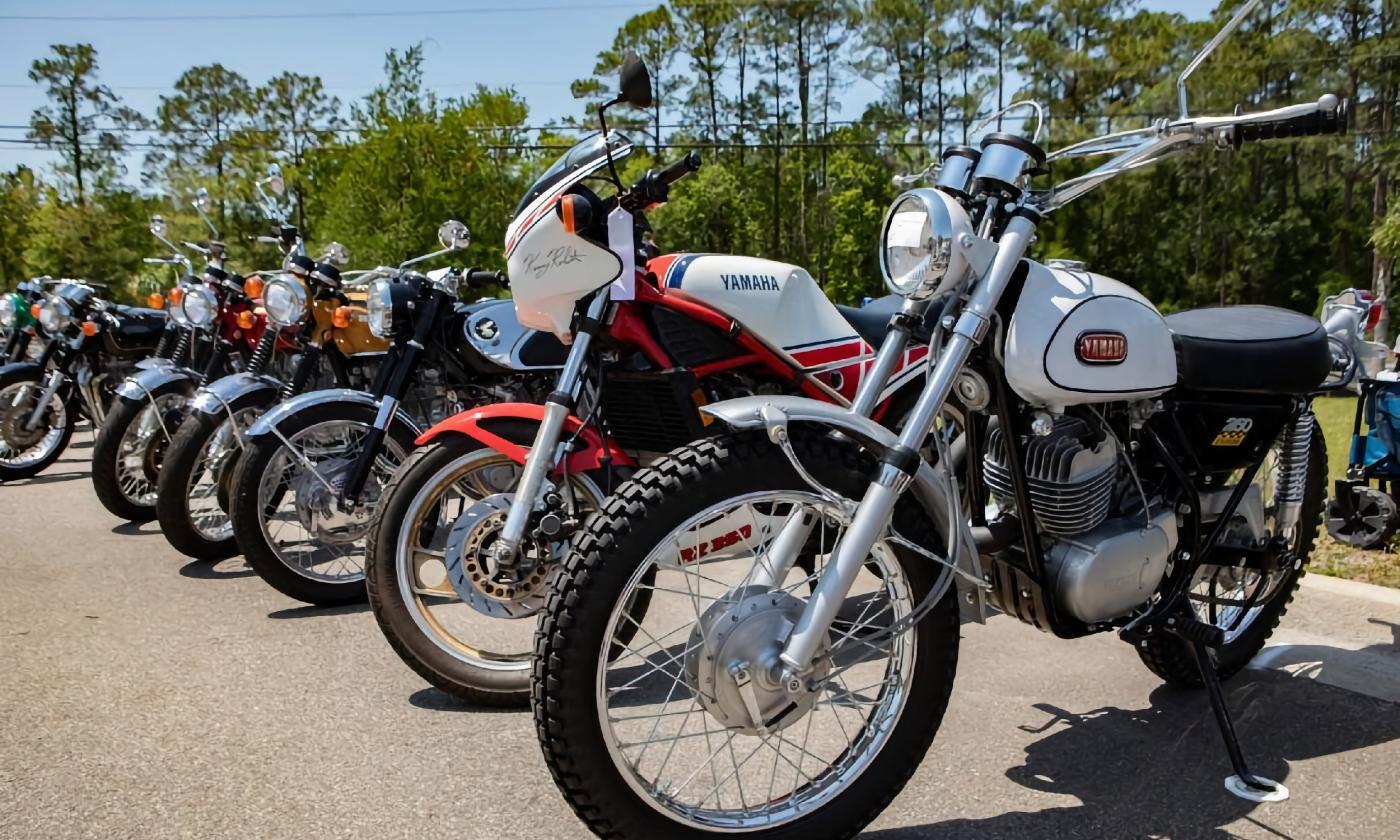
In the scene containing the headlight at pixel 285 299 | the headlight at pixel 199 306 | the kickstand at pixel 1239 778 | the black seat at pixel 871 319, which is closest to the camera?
the kickstand at pixel 1239 778

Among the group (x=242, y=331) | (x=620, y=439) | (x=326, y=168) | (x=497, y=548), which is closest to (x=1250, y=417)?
(x=620, y=439)

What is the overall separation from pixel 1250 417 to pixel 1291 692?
91 centimetres

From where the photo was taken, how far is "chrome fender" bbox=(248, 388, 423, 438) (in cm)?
406

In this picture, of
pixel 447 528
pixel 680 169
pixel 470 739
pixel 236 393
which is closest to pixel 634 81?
pixel 680 169

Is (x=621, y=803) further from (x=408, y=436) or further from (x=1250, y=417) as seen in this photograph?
(x=408, y=436)

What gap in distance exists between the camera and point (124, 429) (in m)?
5.46

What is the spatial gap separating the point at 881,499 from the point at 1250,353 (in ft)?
3.75

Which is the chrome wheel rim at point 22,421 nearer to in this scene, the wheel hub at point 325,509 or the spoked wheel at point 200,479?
the spoked wheel at point 200,479

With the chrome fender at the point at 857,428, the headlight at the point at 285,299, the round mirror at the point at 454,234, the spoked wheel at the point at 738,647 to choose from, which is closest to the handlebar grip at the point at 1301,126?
the chrome fender at the point at 857,428

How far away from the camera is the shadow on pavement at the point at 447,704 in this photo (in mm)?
3064

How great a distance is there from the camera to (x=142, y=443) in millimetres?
5535

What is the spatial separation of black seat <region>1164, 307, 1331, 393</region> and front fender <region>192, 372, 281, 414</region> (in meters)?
3.81

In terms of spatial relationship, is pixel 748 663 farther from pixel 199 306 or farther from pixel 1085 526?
pixel 199 306

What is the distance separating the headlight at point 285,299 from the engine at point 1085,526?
11.2 feet
